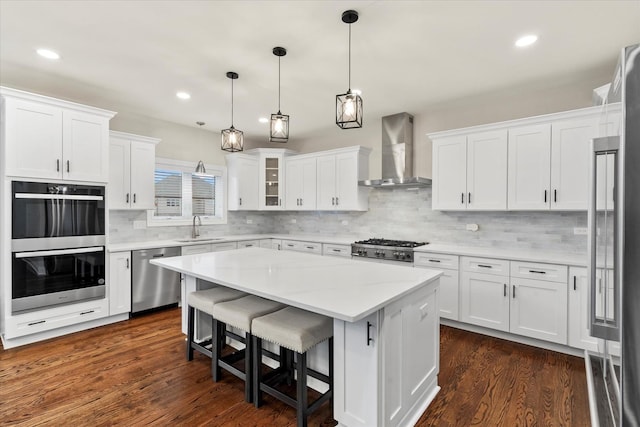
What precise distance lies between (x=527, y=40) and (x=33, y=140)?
4.63 meters

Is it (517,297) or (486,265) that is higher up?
(486,265)

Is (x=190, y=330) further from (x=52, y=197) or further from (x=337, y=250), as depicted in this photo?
(x=337, y=250)

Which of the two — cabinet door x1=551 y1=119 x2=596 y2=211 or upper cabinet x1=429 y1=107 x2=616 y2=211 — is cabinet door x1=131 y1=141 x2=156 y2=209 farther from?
cabinet door x1=551 y1=119 x2=596 y2=211

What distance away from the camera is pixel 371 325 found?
1660 mm

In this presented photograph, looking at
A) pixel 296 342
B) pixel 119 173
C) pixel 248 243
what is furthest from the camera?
pixel 248 243

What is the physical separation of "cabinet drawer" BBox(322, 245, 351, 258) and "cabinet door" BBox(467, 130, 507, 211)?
1717 mm

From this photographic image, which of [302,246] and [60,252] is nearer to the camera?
[60,252]

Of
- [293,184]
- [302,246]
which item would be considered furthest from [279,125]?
[293,184]

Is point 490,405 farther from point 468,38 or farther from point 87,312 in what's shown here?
point 87,312

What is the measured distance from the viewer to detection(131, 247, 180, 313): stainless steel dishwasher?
12.8ft

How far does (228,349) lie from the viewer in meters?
3.05

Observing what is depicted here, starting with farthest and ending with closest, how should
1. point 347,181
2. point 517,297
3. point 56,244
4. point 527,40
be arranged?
point 347,181 < point 56,244 < point 517,297 < point 527,40

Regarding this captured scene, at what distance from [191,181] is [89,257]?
81.5 inches

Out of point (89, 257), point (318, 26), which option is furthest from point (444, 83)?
point (89, 257)
